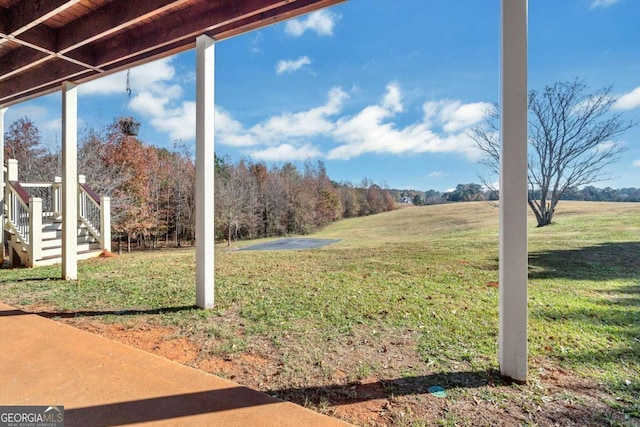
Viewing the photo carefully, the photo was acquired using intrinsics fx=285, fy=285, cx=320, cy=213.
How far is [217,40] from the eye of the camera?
332 cm

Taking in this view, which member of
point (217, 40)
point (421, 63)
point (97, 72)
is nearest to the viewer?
point (217, 40)

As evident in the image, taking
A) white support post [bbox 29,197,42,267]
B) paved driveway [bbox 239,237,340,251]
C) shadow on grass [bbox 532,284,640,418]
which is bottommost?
paved driveway [bbox 239,237,340,251]

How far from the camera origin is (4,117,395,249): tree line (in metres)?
11.8

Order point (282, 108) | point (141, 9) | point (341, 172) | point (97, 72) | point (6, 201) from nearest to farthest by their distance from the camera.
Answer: point (141, 9), point (97, 72), point (6, 201), point (282, 108), point (341, 172)

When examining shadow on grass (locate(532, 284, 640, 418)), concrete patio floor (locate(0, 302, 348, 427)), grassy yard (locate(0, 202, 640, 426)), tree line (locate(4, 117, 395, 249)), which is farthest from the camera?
tree line (locate(4, 117, 395, 249))

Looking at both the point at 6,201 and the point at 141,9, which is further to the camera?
the point at 6,201

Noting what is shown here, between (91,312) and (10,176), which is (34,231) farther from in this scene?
(91,312)

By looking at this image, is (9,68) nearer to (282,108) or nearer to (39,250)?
(39,250)

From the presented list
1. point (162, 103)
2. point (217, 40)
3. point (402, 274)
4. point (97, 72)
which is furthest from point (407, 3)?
point (162, 103)

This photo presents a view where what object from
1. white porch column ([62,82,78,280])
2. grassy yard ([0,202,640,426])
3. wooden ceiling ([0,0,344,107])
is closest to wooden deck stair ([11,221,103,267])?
grassy yard ([0,202,640,426])

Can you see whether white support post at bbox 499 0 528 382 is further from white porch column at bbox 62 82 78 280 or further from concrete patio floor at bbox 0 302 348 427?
white porch column at bbox 62 82 78 280

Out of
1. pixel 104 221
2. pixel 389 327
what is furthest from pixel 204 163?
pixel 104 221

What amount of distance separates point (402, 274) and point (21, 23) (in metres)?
6.18

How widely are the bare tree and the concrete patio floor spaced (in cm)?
839
